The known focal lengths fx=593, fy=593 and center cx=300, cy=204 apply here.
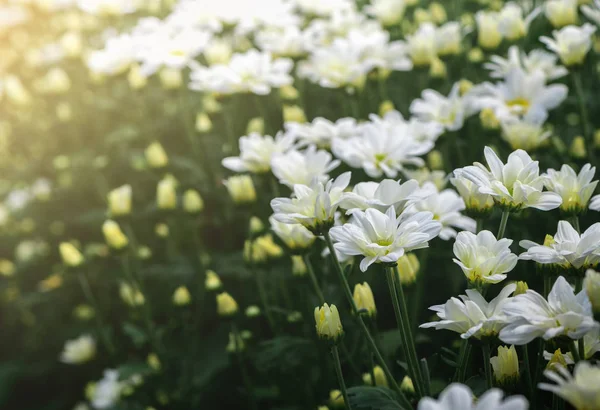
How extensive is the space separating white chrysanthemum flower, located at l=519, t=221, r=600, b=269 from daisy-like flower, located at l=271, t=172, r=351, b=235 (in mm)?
311

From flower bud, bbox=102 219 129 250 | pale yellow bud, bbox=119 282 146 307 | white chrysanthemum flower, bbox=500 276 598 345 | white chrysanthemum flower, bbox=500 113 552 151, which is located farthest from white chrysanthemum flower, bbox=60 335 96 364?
white chrysanthemum flower, bbox=500 276 598 345

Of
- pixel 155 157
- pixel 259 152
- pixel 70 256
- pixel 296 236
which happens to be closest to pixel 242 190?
pixel 259 152

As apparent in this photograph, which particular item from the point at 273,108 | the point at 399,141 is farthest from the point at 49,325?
the point at 399,141

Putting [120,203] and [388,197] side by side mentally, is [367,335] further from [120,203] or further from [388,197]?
[120,203]

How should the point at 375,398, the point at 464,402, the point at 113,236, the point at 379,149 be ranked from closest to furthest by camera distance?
the point at 464,402, the point at 375,398, the point at 379,149, the point at 113,236

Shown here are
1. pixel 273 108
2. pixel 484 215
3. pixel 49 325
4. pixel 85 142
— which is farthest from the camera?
pixel 85 142

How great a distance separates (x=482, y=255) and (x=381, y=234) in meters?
0.16

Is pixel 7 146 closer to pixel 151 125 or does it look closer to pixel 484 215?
pixel 151 125

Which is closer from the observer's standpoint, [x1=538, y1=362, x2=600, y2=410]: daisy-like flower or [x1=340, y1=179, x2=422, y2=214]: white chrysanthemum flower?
[x1=538, y1=362, x2=600, y2=410]: daisy-like flower

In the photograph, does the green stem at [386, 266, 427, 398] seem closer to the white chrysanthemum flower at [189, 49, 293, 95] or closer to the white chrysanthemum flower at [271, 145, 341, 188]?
the white chrysanthemum flower at [271, 145, 341, 188]

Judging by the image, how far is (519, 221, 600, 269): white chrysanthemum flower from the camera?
0.88 meters

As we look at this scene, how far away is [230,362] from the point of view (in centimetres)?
179

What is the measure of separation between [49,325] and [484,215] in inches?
82.3

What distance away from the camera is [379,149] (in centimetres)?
137
